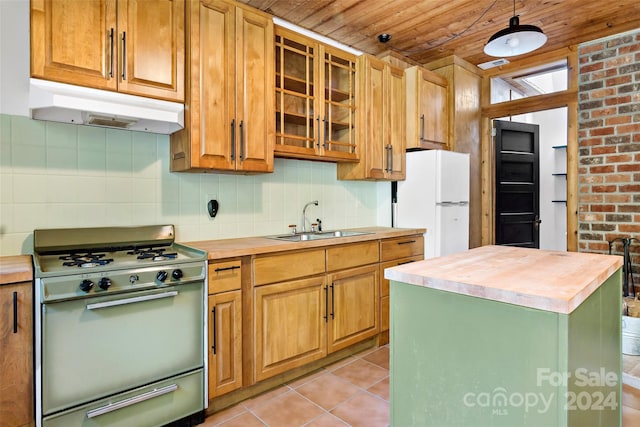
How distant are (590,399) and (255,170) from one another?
79.2 inches

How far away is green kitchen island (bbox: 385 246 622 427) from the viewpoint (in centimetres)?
105

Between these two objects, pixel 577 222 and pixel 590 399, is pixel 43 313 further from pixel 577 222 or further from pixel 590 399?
pixel 577 222

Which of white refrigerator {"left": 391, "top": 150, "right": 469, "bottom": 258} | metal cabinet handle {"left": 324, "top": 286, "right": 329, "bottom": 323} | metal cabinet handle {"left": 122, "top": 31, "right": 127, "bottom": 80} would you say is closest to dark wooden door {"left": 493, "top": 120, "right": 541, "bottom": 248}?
white refrigerator {"left": 391, "top": 150, "right": 469, "bottom": 258}

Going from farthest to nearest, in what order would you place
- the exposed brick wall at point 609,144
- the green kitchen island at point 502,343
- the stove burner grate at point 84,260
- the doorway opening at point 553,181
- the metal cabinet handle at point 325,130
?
the doorway opening at point 553,181
the exposed brick wall at point 609,144
the metal cabinet handle at point 325,130
the stove burner grate at point 84,260
the green kitchen island at point 502,343

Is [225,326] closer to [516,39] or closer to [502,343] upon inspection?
[502,343]

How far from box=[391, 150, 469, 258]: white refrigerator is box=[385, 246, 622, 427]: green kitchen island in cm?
171

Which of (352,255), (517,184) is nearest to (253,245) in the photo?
(352,255)

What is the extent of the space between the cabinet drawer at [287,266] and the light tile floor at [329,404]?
2.37 feet

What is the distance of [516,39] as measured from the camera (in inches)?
88.0

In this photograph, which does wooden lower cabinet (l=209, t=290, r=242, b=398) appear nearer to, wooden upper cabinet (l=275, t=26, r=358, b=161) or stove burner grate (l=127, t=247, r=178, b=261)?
stove burner grate (l=127, t=247, r=178, b=261)

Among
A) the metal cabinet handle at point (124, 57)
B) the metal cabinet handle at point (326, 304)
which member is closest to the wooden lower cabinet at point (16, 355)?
the metal cabinet handle at point (124, 57)

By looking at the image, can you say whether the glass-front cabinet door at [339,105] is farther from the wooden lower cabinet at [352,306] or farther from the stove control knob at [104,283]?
the stove control knob at [104,283]

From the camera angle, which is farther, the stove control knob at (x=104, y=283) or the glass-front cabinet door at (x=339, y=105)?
the glass-front cabinet door at (x=339, y=105)

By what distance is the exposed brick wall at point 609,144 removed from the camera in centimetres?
309
